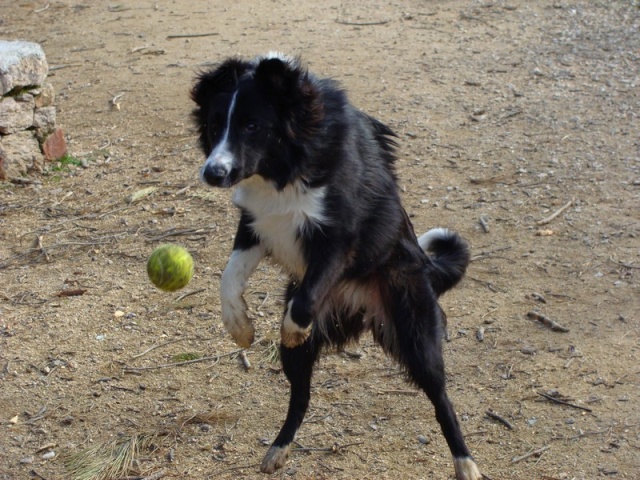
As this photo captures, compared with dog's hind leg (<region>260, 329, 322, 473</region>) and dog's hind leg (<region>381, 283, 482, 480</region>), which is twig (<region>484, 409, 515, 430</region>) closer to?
dog's hind leg (<region>381, 283, 482, 480</region>)

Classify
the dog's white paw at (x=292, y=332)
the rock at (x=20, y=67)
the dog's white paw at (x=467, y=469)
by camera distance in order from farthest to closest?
the rock at (x=20, y=67) < the dog's white paw at (x=467, y=469) < the dog's white paw at (x=292, y=332)

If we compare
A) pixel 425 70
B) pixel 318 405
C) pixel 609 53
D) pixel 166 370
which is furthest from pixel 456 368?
pixel 609 53

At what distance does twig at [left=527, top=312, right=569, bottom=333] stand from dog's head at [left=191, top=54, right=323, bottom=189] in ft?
6.79

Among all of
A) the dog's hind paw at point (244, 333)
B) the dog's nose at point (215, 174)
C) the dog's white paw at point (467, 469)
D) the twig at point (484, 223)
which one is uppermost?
the dog's nose at point (215, 174)

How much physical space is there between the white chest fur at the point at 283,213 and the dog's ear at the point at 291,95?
0.80ft

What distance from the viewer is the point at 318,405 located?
15.4ft

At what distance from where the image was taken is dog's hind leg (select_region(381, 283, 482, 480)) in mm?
4031

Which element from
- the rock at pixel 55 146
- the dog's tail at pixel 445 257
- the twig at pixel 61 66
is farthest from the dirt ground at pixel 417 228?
the dog's tail at pixel 445 257

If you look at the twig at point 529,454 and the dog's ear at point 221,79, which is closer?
the dog's ear at point 221,79

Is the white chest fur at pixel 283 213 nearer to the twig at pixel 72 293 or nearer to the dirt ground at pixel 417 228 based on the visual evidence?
the dirt ground at pixel 417 228

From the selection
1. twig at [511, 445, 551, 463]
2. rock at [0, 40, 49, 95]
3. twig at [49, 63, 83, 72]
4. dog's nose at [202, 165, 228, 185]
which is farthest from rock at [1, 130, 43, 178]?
twig at [511, 445, 551, 463]

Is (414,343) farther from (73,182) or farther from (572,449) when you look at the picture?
(73,182)

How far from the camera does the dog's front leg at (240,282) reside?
4.00 meters

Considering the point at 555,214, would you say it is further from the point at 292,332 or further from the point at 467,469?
the point at 292,332
